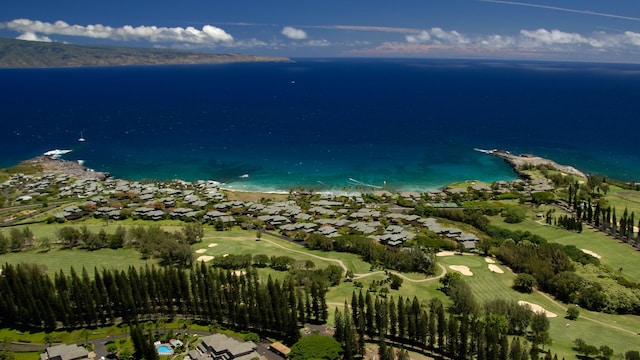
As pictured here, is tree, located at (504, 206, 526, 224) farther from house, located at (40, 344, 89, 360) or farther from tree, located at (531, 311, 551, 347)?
house, located at (40, 344, 89, 360)

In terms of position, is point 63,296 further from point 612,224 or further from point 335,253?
point 612,224

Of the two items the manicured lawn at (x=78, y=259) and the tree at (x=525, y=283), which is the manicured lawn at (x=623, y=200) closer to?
the tree at (x=525, y=283)

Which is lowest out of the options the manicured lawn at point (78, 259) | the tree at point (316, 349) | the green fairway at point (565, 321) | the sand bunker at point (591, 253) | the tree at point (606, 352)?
the manicured lawn at point (78, 259)

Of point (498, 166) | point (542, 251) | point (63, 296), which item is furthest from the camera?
point (498, 166)

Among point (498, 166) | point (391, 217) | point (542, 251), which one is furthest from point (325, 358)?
point (498, 166)

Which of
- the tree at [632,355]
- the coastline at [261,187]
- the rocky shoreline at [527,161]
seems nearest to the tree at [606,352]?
the tree at [632,355]

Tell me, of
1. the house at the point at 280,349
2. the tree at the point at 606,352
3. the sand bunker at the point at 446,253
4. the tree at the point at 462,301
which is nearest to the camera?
the tree at the point at 606,352
